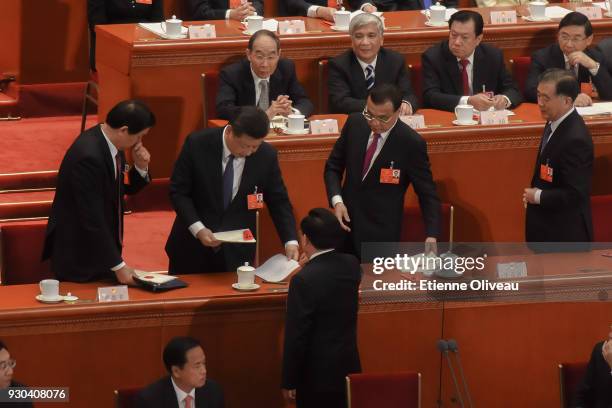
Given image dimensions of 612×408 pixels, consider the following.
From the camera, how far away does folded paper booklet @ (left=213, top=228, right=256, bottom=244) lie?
17.1 feet

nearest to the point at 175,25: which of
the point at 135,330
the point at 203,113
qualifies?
the point at 203,113

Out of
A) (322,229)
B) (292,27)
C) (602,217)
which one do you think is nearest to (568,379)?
(322,229)

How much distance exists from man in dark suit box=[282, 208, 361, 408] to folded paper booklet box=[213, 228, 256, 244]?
0.38m

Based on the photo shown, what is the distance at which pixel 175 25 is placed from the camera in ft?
23.1

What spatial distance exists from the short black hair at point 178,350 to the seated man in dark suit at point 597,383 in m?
1.38

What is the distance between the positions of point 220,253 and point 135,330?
26.2 inches

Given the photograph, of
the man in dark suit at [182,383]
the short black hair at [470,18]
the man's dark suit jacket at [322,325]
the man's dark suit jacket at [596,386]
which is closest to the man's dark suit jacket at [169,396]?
the man in dark suit at [182,383]

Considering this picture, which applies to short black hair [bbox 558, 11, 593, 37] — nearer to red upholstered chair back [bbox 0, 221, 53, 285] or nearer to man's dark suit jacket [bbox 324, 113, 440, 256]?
man's dark suit jacket [bbox 324, 113, 440, 256]

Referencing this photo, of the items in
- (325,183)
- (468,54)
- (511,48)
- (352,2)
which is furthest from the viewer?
(352,2)

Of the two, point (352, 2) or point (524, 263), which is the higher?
point (352, 2)

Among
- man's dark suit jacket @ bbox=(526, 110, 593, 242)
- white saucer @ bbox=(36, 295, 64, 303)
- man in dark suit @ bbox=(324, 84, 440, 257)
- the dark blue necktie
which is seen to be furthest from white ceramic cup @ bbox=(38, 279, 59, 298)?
A: man's dark suit jacket @ bbox=(526, 110, 593, 242)

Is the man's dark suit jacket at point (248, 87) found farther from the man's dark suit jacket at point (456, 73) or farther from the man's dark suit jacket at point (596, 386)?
the man's dark suit jacket at point (596, 386)

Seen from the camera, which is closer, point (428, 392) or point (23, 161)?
point (428, 392)

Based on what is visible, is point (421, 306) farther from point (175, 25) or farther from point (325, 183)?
point (175, 25)
